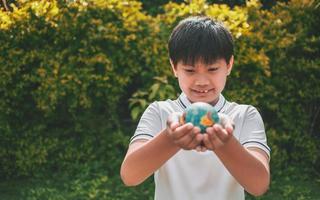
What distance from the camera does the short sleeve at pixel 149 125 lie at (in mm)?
2126

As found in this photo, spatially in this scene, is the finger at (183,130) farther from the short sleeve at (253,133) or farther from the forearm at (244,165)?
the short sleeve at (253,133)

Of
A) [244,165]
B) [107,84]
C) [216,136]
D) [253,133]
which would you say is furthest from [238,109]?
[107,84]

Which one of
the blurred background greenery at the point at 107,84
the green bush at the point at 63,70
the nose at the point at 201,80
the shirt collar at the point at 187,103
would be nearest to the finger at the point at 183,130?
the nose at the point at 201,80

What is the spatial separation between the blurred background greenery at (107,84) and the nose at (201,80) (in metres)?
3.38

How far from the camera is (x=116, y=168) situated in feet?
19.3

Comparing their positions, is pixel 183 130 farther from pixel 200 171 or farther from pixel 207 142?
pixel 200 171

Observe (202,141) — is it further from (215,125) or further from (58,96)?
(58,96)

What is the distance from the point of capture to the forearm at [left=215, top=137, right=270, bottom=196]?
187 cm

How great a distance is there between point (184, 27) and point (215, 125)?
0.59 meters

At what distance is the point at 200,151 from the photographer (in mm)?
1941

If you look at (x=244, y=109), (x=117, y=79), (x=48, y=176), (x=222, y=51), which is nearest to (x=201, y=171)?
(x=244, y=109)

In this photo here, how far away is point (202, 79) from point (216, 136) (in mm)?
326

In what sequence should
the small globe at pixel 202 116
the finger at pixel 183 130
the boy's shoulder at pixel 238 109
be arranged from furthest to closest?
the boy's shoulder at pixel 238 109
the small globe at pixel 202 116
the finger at pixel 183 130

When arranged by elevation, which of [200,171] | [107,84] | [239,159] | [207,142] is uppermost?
[207,142]
